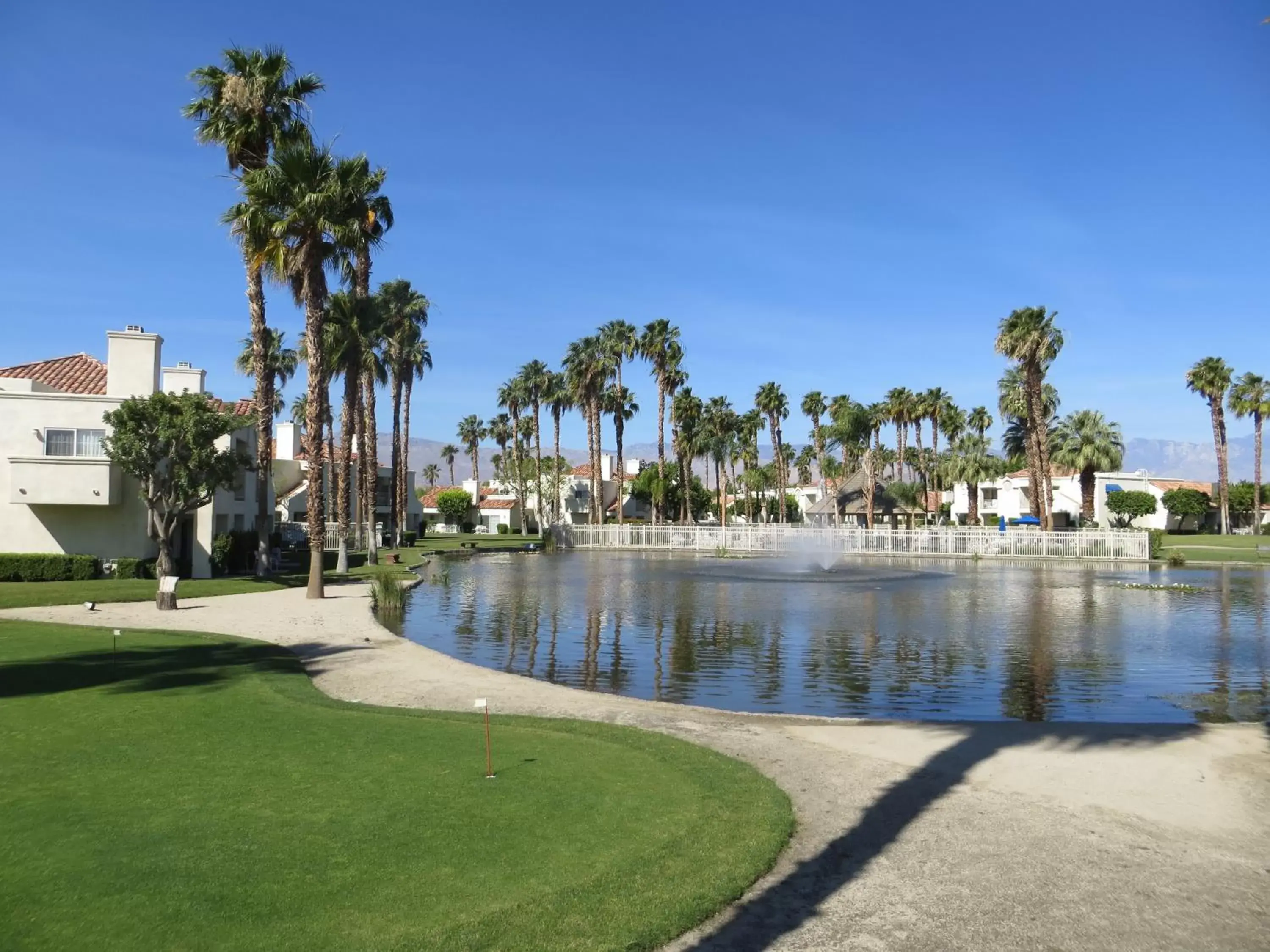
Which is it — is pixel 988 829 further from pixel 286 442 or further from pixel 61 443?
pixel 286 442

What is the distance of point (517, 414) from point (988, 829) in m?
93.3

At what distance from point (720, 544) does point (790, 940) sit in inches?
2197

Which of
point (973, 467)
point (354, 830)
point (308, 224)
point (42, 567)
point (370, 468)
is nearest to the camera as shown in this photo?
point (354, 830)

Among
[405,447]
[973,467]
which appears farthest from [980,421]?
[405,447]

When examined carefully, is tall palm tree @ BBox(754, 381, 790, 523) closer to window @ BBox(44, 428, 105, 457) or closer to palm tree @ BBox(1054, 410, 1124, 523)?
palm tree @ BBox(1054, 410, 1124, 523)

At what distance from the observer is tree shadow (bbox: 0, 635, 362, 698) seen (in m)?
13.4

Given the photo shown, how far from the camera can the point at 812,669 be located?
17.8 meters

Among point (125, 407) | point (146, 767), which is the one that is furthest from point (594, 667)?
point (125, 407)

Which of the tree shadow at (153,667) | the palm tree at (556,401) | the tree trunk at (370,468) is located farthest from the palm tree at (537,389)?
the tree shadow at (153,667)

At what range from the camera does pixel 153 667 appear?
1523cm

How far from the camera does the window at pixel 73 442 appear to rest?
107 ft

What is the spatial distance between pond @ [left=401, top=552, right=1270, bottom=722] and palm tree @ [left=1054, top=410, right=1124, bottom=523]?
98.4 ft

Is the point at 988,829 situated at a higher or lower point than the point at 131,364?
lower

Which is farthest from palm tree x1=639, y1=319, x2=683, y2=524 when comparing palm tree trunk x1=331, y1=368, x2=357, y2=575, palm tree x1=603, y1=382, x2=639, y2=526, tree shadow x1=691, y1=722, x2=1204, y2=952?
tree shadow x1=691, y1=722, x2=1204, y2=952
